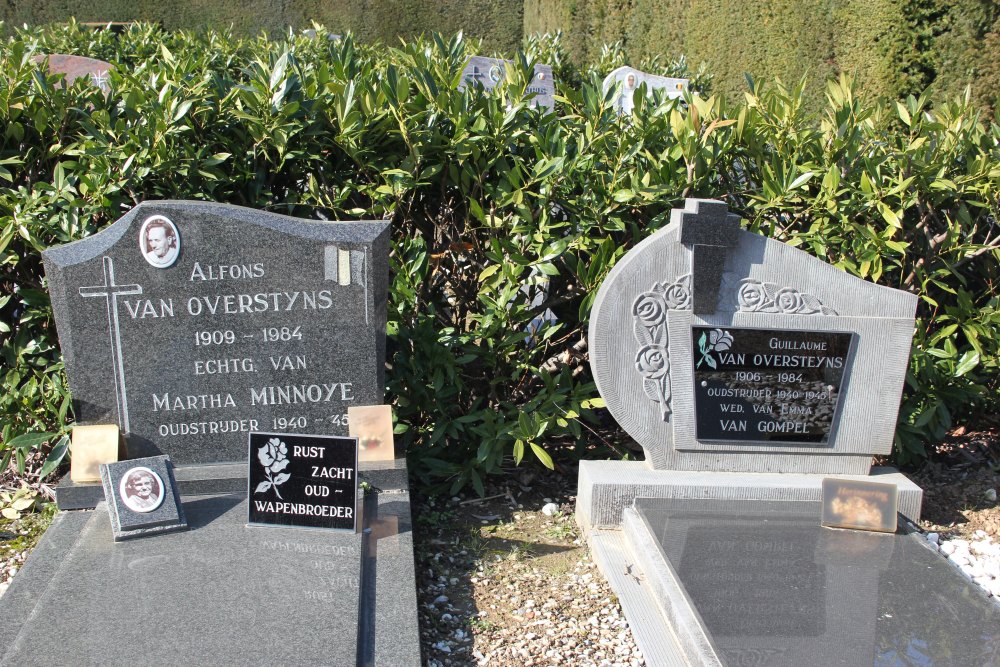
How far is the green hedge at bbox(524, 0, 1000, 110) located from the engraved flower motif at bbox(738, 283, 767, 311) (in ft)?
4.01

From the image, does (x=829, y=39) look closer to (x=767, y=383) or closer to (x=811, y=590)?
(x=767, y=383)

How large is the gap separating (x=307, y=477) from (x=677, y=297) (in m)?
1.67

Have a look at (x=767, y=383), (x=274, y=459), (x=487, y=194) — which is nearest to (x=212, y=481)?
(x=274, y=459)

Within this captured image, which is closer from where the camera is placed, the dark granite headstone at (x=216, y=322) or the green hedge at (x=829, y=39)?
the dark granite headstone at (x=216, y=322)

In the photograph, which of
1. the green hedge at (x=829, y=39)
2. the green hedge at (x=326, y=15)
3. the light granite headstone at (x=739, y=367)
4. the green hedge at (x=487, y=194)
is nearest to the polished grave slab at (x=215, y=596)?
the green hedge at (x=487, y=194)

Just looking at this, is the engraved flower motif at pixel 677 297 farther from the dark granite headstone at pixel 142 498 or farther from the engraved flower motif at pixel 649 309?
the dark granite headstone at pixel 142 498

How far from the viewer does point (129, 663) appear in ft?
7.57

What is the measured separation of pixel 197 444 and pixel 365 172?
1405 mm

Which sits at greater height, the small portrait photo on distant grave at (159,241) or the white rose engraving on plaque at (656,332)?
the small portrait photo on distant grave at (159,241)

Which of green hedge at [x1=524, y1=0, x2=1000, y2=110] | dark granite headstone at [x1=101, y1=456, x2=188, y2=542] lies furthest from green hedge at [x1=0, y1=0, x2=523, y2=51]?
dark granite headstone at [x1=101, y1=456, x2=188, y2=542]

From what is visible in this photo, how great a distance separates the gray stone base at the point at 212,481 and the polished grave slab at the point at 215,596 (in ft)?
0.20

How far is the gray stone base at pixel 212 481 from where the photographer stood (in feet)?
10.5

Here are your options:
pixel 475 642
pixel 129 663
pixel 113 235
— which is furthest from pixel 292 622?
pixel 113 235

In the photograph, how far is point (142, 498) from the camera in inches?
119
